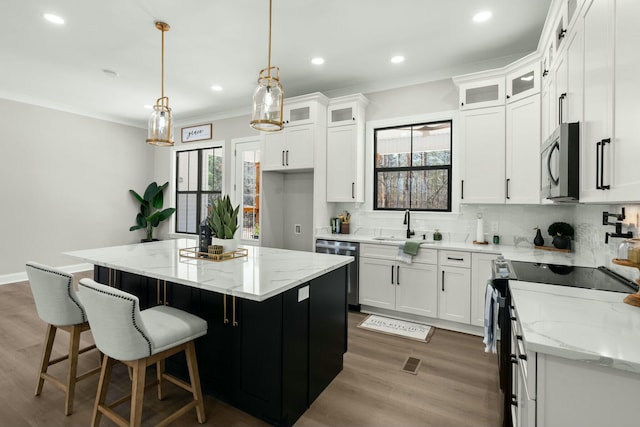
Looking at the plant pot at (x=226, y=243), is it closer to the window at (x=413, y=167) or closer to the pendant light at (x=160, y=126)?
the pendant light at (x=160, y=126)

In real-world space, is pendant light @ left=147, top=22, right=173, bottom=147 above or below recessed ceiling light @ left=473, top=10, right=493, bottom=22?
below

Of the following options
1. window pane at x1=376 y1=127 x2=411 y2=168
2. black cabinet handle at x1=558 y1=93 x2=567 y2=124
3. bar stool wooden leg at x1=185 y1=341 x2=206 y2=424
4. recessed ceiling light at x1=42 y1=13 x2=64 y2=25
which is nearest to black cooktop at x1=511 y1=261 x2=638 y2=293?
black cabinet handle at x1=558 y1=93 x2=567 y2=124

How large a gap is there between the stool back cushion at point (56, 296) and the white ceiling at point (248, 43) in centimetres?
235

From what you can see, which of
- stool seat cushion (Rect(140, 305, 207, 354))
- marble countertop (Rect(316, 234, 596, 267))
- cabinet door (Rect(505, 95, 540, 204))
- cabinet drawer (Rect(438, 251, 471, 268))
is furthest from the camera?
cabinet drawer (Rect(438, 251, 471, 268))

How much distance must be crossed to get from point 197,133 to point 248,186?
1.75 m

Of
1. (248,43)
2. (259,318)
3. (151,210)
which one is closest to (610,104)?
(259,318)

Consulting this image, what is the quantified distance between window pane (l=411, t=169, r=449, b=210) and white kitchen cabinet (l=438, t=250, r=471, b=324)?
0.85 m

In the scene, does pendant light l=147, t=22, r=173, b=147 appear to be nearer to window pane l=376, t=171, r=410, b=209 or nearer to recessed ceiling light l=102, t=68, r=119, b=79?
recessed ceiling light l=102, t=68, r=119, b=79

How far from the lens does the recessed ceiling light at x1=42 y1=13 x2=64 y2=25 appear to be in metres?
2.97

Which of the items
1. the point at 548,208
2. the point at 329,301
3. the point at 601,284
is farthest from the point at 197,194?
the point at 601,284

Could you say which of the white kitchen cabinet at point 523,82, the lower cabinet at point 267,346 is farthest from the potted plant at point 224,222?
the white kitchen cabinet at point 523,82

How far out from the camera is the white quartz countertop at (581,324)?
3.28 feet

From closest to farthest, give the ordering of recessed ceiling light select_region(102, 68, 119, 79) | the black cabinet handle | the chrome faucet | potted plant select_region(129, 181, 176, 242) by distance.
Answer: the black cabinet handle < the chrome faucet < recessed ceiling light select_region(102, 68, 119, 79) < potted plant select_region(129, 181, 176, 242)

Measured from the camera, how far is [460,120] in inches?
142
